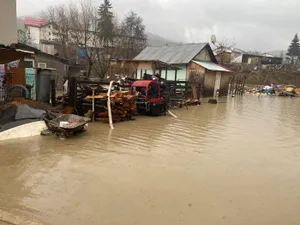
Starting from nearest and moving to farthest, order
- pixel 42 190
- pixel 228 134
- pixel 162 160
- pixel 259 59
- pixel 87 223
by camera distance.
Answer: pixel 87 223
pixel 42 190
pixel 162 160
pixel 228 134
pixel 259 59

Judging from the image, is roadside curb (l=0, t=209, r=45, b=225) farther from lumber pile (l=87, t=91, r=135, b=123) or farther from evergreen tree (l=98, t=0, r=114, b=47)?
evergreen tree (l=98, t=0, r=114, b=47)

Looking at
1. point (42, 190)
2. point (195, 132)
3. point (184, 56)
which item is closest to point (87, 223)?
point (42, 190)

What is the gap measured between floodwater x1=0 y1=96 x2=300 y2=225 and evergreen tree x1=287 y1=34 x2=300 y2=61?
7871cm

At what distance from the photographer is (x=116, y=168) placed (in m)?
6.28

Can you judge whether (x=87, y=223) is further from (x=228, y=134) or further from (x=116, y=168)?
(x=228, y=134)

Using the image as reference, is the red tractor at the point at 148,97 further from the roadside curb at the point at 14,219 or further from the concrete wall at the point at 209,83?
the concrete wall at the point at 209,83

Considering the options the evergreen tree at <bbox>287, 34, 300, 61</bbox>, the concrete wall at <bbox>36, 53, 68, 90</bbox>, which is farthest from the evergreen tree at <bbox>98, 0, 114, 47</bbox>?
the evergreen tree at <bbox>287, 34, 300, 61</bbox>

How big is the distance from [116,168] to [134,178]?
0.71 m

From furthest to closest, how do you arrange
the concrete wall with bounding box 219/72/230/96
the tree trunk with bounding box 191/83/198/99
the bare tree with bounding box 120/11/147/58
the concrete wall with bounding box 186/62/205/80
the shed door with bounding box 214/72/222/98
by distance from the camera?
the bare tree with bounding box 120/11/147/58 → the concrete wall with bounding box 219/72/230/96 → the shed door with bounding box 214/72/222/98 → the concrete wall with bounding box 186/62/205/80 → the tree trunk with bounding box 191/83/198/99

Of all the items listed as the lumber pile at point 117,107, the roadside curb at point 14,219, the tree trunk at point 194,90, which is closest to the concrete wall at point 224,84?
the tree trunk at point 194,90

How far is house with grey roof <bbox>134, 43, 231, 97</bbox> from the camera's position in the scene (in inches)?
1075

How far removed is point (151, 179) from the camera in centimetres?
574

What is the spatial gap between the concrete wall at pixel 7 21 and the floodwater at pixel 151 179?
7.62m

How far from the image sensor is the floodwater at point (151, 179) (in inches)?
170
